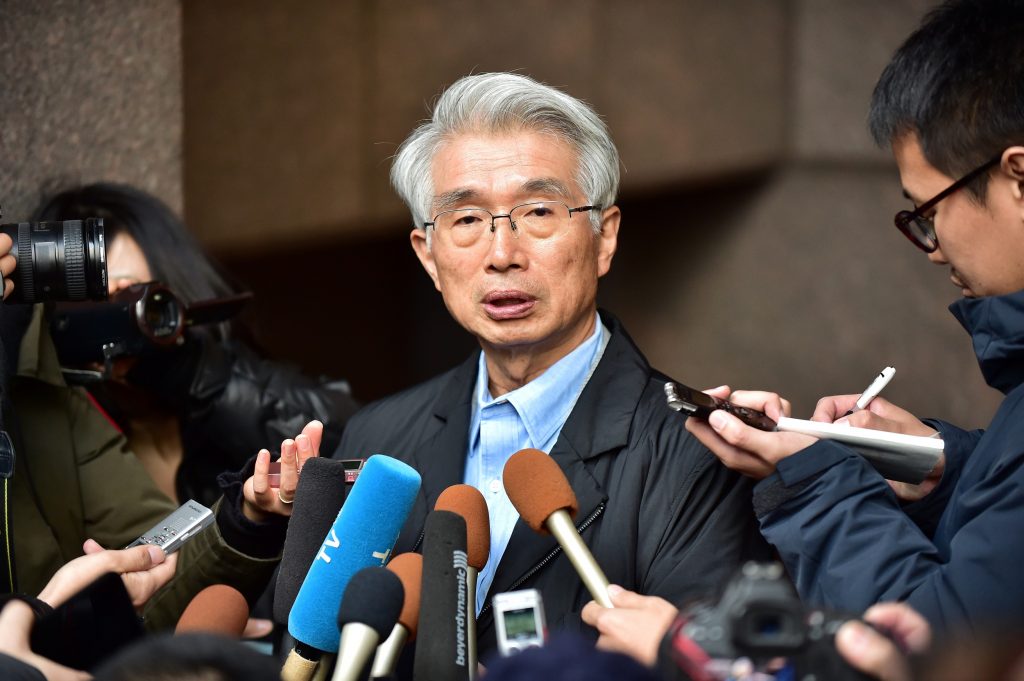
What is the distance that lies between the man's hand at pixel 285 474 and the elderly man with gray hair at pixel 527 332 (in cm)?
27

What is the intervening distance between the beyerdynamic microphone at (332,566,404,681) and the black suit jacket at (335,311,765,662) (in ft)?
1.63

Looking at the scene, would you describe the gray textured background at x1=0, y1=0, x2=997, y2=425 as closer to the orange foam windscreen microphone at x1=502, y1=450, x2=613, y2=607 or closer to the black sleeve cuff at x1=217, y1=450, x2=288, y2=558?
the black sleeve cuff at x1=217, y1=450, x2=288, y2=558

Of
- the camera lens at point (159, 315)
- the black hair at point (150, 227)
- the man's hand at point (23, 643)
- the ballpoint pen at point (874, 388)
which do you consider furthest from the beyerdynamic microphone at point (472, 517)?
the black hair at point (150, 227)

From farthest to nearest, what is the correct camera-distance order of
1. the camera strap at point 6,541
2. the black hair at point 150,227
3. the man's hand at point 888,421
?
1. the black hair at point 150,227
2. the camera strap at point 6,541
3. the man's hand at point 888,421

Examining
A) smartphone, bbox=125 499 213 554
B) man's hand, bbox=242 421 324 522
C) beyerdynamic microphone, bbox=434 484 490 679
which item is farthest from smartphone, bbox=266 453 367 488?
beyerdynamic microphone, bbox=434 484 490 679

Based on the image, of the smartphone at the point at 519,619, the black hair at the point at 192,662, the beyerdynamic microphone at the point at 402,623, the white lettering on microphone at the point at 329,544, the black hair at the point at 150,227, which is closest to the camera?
the black hair at the point at 192,662

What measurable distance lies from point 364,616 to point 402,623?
4.7 inches

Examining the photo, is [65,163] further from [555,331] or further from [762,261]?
[762,261]

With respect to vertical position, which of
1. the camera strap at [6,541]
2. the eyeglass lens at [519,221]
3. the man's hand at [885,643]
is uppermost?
the eyeglass lens at [519,221]

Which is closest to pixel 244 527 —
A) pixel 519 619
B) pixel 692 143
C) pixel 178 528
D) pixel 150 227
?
pixel 178 528

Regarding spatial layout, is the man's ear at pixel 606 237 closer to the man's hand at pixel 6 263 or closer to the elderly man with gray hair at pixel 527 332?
the elderly man with gray hair at pixel 527 332

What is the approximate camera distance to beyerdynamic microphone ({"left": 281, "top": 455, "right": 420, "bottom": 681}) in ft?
5.52

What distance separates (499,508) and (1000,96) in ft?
3.34

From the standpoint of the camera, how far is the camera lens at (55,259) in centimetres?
233
